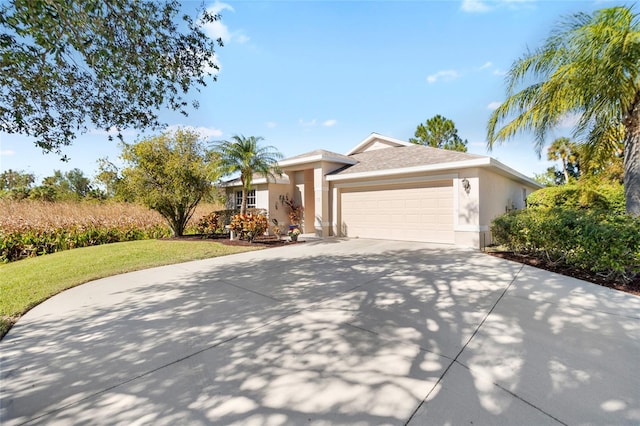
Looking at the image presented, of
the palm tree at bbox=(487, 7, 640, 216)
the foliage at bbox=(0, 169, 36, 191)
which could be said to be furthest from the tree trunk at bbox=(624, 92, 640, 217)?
the foliage at bbox=(0, 169, 36, 191)

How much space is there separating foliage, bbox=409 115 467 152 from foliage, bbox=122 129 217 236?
24703 millimetres

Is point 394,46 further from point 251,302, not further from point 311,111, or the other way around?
point 251,302

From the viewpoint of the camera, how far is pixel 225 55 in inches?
254

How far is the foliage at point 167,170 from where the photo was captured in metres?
12.8

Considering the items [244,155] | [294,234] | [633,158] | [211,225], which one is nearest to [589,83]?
[633,158]

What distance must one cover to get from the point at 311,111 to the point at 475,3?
7929 mm

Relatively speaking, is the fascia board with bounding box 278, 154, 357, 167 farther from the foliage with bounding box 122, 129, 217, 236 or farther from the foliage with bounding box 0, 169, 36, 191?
the foliage with bounding box 0, 169, 36, 191

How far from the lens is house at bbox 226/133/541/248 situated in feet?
33.1

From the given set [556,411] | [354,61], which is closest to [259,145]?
[354,61]

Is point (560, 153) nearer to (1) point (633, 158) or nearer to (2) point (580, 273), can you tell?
(1) point (633, 158)

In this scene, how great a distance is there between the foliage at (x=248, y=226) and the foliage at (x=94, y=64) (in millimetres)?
6505

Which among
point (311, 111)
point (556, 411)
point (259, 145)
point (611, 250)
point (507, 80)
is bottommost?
point (556, 411)

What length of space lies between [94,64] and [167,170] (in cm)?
849

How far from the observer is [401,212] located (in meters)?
11.7
